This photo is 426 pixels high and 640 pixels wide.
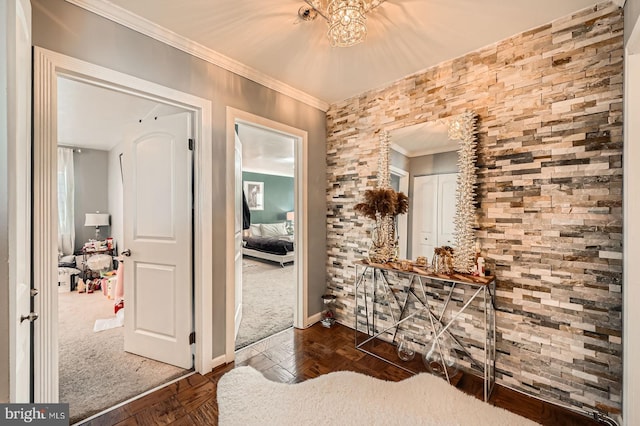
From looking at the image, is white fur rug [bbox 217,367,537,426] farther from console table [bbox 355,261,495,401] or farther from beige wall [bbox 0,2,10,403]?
beige wall [bbox 0,2,10,403]

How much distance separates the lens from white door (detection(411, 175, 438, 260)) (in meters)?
2.25

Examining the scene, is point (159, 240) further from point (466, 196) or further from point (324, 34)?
point (466, 196)

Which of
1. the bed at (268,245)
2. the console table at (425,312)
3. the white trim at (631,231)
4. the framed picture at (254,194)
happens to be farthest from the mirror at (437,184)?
the framed picture at (254,194)

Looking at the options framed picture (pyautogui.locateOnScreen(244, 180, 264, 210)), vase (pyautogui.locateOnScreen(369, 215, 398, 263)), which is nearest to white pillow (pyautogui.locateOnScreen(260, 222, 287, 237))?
framed picture (pyautogui.locateOnScreen(244, 180, 264, 210))

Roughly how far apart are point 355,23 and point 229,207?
160 cm

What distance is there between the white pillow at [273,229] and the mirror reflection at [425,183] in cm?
557

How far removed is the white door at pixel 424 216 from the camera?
7.37ft

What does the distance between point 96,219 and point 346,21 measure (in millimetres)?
5840

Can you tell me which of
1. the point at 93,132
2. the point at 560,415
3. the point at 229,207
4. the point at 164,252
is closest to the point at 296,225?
the point at 229,207

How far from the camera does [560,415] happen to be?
5.39 ft

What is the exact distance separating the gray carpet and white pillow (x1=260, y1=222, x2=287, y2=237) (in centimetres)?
153

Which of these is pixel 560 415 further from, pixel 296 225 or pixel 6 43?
pixel 6 43

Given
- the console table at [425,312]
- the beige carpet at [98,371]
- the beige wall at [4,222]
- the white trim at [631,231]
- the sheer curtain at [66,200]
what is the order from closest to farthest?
the beige wall at [4,222] < the white trim at [631,231] < the beige carpet at [98,371] < the console table at [425,312] < the sheer curtain at [66,200]

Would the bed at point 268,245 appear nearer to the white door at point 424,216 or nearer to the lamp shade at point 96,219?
the lamp shade at point 96,219
